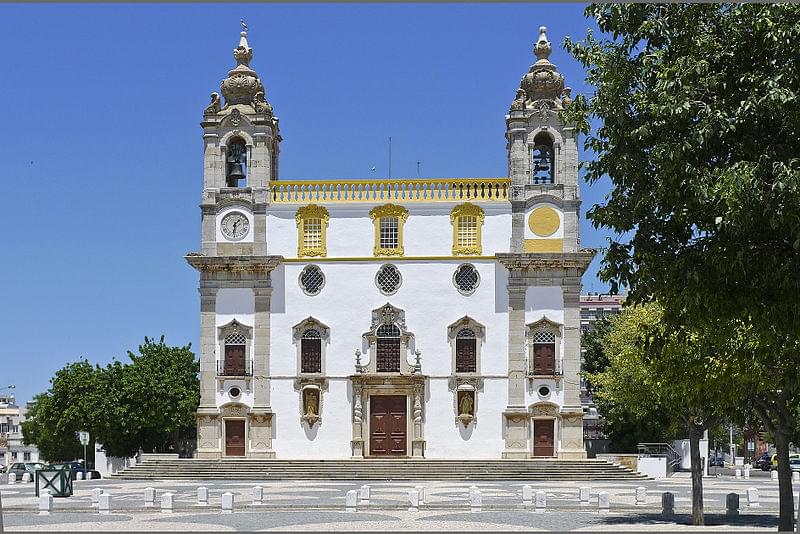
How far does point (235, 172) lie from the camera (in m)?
48.1

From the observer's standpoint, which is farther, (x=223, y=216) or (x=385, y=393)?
(x=223, y=216)

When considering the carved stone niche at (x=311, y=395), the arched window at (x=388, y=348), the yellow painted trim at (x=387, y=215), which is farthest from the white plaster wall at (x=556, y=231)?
the carved stone niche at (x=311, y=395)

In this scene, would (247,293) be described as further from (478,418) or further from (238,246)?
(478,418)

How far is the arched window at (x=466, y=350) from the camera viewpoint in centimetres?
4569

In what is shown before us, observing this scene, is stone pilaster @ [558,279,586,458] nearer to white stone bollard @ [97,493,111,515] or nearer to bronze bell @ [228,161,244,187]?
bronze bell @ [228,161,244,187]

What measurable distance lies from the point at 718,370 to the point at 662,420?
34.0m

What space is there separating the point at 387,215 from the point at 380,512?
21.4 metres

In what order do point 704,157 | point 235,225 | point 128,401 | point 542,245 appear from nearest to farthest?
point 704,157
point 542,245
point 235,225
point 128,401

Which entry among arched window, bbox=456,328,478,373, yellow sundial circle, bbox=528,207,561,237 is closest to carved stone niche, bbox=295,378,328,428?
arched window, bbox=456,328,478,373

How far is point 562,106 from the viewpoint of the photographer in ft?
152

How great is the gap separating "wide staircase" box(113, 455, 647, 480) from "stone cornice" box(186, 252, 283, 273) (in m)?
7.44

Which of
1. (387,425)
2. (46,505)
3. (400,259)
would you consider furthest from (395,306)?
(46,505)

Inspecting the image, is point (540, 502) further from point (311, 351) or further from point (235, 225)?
point (235, 225)

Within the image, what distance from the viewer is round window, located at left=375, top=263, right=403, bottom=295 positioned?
4644cm
